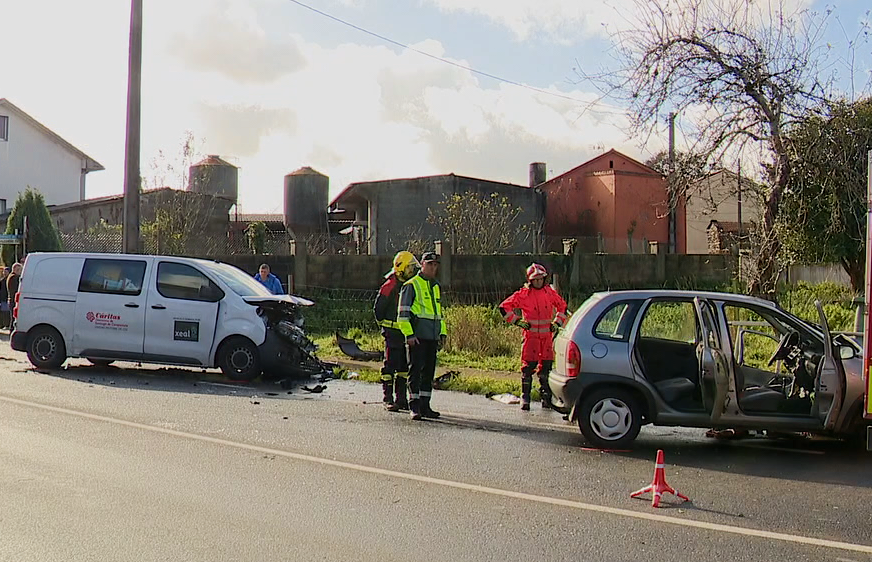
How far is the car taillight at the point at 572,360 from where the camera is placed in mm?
8086

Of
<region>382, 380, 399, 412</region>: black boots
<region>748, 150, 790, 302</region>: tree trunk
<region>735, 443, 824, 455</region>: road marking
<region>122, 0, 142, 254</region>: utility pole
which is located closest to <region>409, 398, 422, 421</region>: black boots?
<region>382, 380, 399, 412</region>: black boots

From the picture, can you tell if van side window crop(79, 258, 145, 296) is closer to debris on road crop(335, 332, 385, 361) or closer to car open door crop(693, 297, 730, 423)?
debris on road crop(335, 332, 385, 361)

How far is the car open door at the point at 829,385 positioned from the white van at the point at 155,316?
280 inches

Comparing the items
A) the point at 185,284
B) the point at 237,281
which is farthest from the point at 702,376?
the point at 185,284

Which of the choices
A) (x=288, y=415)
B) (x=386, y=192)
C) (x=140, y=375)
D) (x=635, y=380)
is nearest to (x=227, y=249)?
(x=386, y=192)

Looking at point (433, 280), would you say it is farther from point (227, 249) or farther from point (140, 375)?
point (227, 249)

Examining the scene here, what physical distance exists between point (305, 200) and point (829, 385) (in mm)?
39618

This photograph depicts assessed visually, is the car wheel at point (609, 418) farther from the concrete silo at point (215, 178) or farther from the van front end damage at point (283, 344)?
the concrete silo at point (215, 178)

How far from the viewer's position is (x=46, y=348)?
42.5ft

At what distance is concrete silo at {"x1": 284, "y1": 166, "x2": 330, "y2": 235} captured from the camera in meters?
45.3

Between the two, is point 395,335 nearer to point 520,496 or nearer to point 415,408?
point 415,408

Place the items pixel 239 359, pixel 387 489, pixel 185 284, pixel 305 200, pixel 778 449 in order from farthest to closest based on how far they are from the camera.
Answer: pixel 305 200, pixel 185 284, pixel 239 359, pixel 778 449, pixel 387 489

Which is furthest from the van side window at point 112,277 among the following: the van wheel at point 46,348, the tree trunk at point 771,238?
the tree trunk at point 771,238

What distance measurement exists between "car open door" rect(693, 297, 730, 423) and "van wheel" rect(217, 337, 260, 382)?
21.2ft
